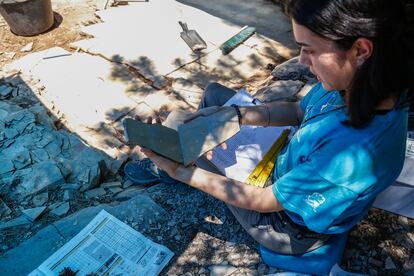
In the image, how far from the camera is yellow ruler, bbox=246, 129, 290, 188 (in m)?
2.16

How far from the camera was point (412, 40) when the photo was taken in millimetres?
1197

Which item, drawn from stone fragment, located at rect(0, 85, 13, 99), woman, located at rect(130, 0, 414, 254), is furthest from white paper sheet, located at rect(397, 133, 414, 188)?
stone fragment, located at rect(0, 85, 13, 99)

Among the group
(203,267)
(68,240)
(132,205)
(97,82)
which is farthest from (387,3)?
(97,82)

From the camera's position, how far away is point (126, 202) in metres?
2.55

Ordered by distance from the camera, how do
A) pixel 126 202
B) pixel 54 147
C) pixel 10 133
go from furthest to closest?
pixel 10 133
pixel 54 147
pixel 126 202

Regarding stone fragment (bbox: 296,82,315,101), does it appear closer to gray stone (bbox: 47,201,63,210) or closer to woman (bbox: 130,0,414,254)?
woman (bbox: 130,0,414,254)

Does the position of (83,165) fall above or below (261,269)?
below

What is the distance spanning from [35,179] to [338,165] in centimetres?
234

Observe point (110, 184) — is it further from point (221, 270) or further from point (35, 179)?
point (221, 270)

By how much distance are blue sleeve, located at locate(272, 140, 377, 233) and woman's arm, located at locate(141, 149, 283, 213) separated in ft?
0.31

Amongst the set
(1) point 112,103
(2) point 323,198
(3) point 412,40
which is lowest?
(1) point 112,103

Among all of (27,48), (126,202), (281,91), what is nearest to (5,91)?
(27,48)

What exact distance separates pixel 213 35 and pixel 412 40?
12.6 feet

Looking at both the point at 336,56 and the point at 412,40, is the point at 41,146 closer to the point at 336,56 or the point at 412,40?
the point at 336,56
